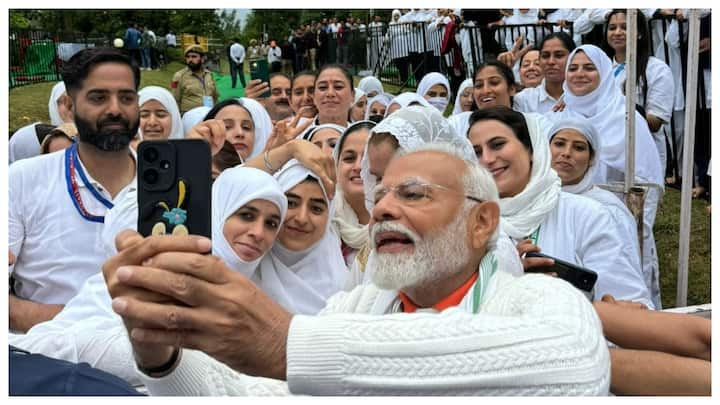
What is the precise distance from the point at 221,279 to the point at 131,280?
5.2 inches

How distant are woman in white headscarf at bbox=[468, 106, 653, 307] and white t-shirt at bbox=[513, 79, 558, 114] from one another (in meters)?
2.22

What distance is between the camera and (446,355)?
134 cm

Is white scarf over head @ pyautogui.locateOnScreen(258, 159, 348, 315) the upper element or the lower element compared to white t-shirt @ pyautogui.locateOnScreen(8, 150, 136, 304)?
lower

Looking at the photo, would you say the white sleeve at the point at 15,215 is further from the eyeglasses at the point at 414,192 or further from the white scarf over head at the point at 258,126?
→ the eyeglasses at the point at 414,192

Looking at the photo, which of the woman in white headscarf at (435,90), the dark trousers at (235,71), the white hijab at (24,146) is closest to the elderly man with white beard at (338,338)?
the white hijab at (24,146)

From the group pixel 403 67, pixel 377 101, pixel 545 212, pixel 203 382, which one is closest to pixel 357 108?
pixel 377 101

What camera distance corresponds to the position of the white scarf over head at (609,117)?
520cm

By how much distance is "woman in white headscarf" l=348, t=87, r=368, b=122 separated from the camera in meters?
5.90

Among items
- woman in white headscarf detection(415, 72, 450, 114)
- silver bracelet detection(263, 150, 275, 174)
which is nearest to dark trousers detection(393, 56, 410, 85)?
woman in white headscarf detection(415, 72, 450, 114)

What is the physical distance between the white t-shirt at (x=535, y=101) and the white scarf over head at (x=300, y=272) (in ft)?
9.28

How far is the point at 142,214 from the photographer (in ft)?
4.10

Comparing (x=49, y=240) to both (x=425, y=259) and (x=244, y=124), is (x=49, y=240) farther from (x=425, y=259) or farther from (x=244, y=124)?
(x=425, y=259)

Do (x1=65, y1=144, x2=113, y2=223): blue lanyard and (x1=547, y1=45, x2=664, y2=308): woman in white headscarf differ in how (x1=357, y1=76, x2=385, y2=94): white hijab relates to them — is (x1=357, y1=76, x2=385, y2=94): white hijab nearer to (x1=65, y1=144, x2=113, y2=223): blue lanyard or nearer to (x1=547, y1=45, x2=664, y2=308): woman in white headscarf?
(x1=547, y1=45, x2=664, y2=308): woman in white headscarf

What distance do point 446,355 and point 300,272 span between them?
5.94 ft
